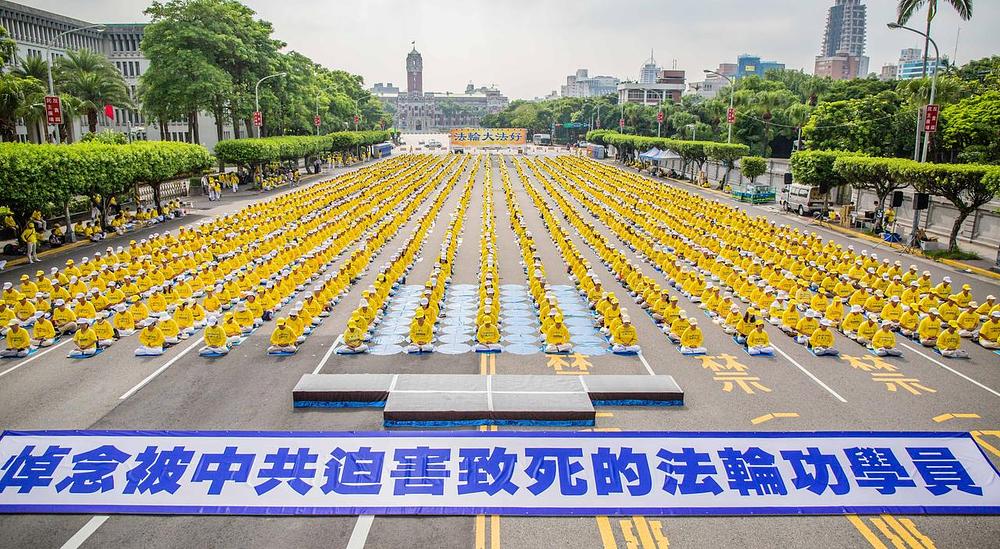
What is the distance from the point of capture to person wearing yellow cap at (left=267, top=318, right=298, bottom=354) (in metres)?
15.6

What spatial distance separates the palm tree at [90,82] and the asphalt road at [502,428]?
140ft

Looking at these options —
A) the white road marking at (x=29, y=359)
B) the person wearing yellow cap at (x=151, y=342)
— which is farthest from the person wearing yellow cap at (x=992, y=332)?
the white road marking at (x=29, y=359)

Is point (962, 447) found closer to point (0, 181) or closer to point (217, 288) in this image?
point (217, 288)

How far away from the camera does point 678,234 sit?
29625mm

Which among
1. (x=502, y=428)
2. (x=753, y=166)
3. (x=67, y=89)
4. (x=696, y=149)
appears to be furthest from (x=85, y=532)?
(x=696, y=149)

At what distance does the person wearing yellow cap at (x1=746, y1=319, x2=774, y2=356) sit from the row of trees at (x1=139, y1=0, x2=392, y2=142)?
4630cm

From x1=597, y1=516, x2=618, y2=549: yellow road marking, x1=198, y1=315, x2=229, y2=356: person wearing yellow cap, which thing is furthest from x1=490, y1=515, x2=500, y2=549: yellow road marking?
x1=198, y1=315, x2=229, y2=356: person wearing yellow cap

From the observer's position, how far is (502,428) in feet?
37.4

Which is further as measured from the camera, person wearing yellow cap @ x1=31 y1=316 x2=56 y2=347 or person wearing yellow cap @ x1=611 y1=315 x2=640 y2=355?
person wearing yellow cap @ x1=31 y1=316 x2=56 y2=347

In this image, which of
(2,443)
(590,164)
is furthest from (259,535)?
(590,164)

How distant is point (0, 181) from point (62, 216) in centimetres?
1189

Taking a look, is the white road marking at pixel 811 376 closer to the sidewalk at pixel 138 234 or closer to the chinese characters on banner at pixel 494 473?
the chinese characters on banner at pixel 494 473

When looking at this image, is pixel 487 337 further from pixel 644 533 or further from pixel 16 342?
pixel 16 342

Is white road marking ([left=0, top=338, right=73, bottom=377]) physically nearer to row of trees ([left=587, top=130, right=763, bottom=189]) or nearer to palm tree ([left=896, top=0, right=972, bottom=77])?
palm tree ([left=896, top=0, right=972, bottom=77])
